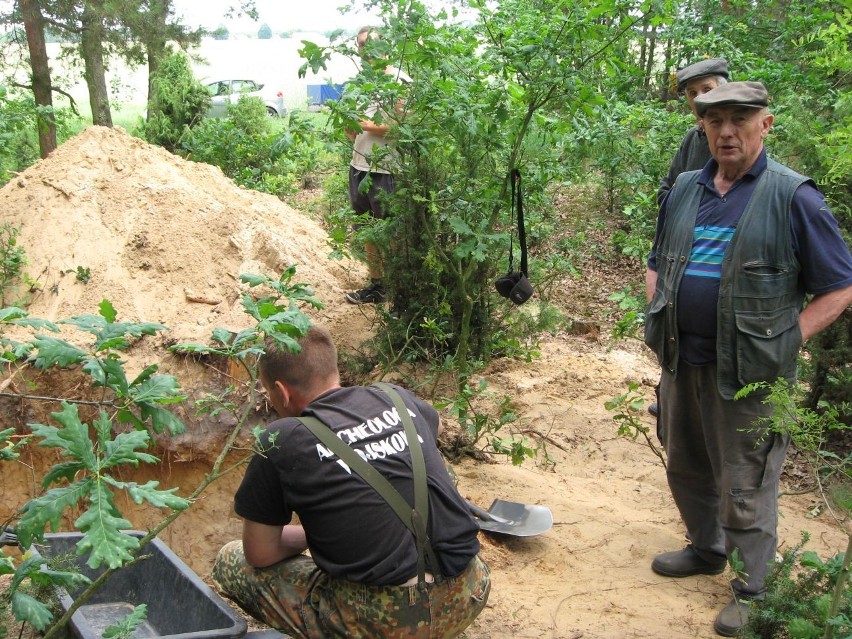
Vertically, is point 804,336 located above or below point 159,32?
below

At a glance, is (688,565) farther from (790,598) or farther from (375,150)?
(375,150)

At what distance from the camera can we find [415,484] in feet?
8.91

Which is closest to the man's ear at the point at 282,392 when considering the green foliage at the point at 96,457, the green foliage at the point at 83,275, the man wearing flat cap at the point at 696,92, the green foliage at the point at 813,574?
the green foliage at the point at 96,457

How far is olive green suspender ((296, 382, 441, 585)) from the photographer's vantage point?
2.67m

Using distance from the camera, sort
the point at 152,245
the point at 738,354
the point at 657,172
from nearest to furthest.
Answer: the point at 738,354 < the point at 152,245 < the point at 657,172

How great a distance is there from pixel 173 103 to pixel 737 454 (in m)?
10.3

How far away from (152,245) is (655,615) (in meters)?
3.87

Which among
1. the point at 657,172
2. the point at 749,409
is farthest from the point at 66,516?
the point at 657,172

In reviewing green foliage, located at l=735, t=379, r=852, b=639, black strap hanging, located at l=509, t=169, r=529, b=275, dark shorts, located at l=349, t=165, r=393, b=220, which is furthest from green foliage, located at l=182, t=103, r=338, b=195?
green foliage, located at l=735, t=379, r=852, b=639

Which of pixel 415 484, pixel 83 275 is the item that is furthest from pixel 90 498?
pixel 83 275

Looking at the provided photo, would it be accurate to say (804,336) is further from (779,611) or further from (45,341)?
(45,341)

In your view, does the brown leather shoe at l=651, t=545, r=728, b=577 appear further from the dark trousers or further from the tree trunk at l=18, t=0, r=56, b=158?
the tree trunk at l=18, t=0, r=56, b=158

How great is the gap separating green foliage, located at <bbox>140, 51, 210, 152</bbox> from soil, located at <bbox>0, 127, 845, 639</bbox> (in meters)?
5.45

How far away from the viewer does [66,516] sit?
5.00m
